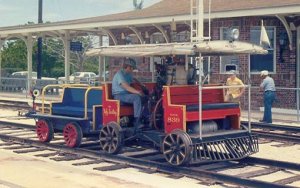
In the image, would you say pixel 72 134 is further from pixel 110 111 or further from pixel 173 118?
pixel 173 118

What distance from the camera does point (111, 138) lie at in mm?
10250

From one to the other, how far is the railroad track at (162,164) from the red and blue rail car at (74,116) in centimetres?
28

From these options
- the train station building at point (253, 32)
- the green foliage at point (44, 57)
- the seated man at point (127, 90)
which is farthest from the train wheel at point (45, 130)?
the green foliage at point (44, 57)

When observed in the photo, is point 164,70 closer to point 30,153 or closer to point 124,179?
point 124,179

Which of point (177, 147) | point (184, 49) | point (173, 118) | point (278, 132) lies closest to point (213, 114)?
point (173, 118)

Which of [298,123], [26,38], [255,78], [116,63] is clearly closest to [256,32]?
[255,78]

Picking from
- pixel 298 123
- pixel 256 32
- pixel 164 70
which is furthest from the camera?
pixel 256 32

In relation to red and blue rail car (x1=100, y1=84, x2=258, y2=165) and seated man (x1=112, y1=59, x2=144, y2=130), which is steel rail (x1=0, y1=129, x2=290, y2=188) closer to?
red and blue rail car (x1=100, y1=84, x2=258, y2=165)

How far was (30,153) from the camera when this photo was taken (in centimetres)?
1118

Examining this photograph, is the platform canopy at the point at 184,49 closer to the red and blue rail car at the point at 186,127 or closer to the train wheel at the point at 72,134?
the red and blue rail car at the point at 186,127

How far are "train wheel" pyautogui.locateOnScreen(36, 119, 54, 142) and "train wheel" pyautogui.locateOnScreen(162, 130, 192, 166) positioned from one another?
3554 mm

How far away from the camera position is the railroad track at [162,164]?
8.34 metres

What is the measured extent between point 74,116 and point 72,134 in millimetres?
487

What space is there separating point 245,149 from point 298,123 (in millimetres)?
7678
